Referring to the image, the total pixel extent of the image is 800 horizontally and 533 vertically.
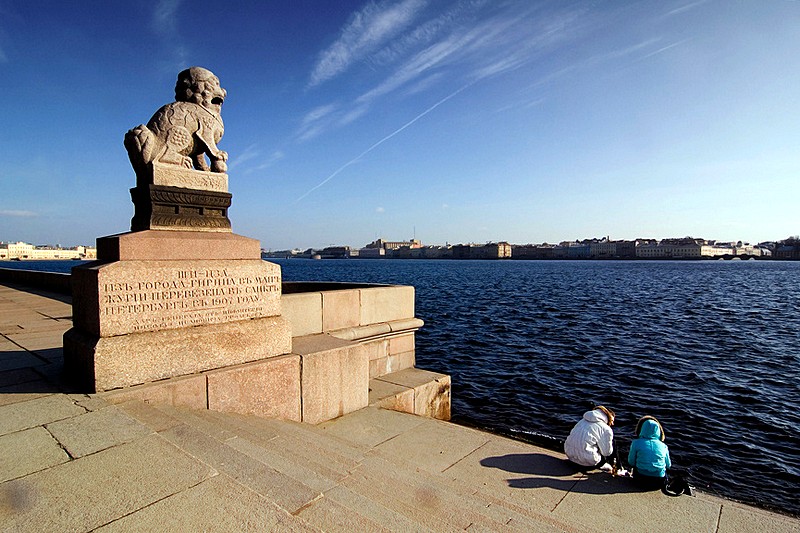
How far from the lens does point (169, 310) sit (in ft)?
14.8

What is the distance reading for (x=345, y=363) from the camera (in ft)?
18.6

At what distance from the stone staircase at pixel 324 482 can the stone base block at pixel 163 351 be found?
40cm

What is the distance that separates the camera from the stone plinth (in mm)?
4117

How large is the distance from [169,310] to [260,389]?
1.25 m

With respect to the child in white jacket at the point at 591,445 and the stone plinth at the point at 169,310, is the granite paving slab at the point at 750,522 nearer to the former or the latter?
the child in white jacket at the point at 591,445

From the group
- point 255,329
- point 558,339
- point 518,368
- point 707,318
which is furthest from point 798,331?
point 255,329

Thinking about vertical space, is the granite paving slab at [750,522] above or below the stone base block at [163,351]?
below

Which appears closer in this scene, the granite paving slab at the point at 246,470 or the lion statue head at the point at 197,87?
the granite paving slab at the point at 246,470

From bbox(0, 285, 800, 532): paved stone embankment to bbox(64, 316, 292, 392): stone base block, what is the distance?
0.24 metres

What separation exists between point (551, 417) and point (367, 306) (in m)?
4.55

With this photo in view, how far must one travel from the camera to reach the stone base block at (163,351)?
404cm

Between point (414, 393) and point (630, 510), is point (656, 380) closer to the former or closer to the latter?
point (414, 393)

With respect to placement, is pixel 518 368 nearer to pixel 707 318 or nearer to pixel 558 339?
pixel 558 339

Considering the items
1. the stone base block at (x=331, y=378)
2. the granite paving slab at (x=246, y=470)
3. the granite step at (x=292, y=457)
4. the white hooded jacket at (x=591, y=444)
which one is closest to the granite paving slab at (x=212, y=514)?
the granite paving slab at (x=246, y=470)
